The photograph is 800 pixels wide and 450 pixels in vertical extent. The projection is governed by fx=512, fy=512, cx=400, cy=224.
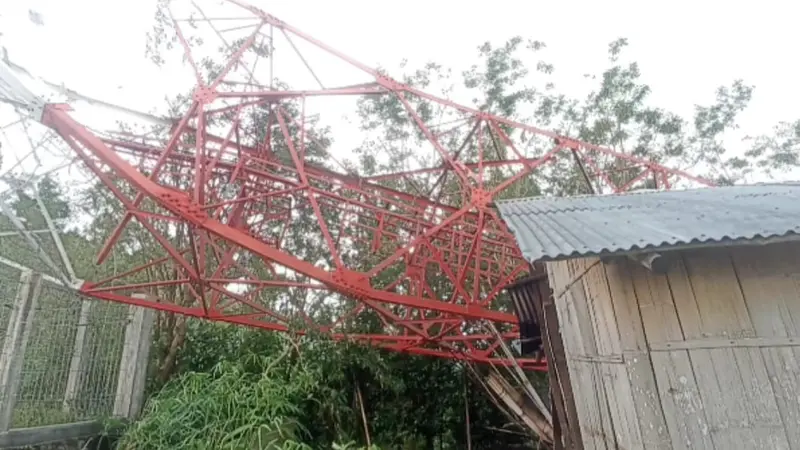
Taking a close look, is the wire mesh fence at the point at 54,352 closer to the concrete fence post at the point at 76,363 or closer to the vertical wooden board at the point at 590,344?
the concrete fence post at the point at 76,363

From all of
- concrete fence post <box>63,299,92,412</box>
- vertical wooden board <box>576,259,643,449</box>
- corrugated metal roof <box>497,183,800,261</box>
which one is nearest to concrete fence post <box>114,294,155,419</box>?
concrete fence post <box>63,299,92,412</box>

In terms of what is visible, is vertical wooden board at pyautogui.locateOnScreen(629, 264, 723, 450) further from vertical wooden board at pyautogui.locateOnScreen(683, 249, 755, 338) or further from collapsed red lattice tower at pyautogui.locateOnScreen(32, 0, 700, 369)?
collapsed red lattice tower at pyautogui.locateOnScreen(32, 0, 700, 369)

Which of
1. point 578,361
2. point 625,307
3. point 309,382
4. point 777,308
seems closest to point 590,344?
point 578,361

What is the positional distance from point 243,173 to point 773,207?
5.67 m

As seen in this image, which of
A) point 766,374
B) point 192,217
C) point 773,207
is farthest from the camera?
point 192,217

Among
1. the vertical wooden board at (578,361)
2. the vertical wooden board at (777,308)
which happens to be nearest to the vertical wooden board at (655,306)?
the vertical wooden board at (777,308)

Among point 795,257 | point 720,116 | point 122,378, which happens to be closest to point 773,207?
point 795,257

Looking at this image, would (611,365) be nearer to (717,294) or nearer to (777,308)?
(717,294)

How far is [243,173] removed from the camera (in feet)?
22.0

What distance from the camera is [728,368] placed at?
3240 millimetres

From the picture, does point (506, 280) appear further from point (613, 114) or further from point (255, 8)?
point (613, 114)

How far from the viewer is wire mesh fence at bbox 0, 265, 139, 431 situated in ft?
18.5

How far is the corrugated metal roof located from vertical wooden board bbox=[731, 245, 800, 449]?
0.27 m

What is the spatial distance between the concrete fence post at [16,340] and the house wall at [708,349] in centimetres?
604
